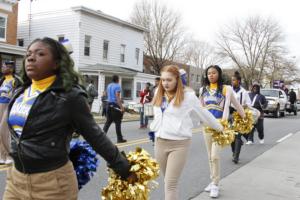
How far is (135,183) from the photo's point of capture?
275 cm

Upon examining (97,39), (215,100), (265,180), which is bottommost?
(265,180)

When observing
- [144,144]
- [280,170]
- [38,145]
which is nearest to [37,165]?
[38,145]

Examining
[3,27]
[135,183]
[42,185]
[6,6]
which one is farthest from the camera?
[6,6]

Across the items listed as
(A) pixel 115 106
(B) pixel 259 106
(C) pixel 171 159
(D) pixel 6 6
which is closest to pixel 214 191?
(C) pixel 171 159

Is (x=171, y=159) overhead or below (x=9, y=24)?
below

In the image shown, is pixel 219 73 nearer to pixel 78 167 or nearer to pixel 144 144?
pixel 78 167

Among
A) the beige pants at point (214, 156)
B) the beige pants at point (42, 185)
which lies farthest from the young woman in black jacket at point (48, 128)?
the beige pants at point (214, 156)

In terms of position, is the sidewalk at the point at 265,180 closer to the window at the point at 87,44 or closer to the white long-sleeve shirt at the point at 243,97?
the white long-sleeve shirt at the point at 243,97

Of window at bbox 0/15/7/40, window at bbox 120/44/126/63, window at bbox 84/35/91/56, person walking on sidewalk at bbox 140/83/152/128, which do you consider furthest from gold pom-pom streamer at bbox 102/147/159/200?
window at bbox 120/44/126/63

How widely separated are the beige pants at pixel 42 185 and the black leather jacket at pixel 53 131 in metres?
0.04

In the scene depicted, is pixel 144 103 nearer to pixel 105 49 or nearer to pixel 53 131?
pixel 53 131

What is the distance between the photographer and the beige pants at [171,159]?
13.9 ft

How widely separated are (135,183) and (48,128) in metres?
0.72

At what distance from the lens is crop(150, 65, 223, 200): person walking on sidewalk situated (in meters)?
4.35
